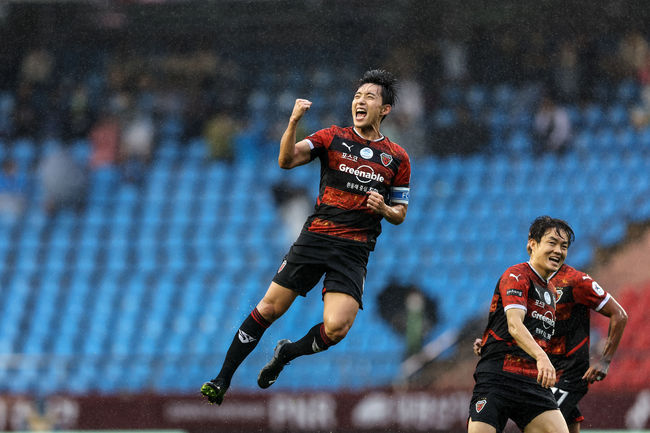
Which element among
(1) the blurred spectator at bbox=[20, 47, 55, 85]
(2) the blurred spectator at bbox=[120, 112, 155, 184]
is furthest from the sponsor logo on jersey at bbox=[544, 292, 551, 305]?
(1) the blurred spectator at bbox=[20, 47, 55, 85]

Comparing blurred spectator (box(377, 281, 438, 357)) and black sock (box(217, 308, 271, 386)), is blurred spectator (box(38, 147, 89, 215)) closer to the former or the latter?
blurred spectator (box(377, 281, 438, 357))

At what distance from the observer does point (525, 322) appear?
6.63 meters

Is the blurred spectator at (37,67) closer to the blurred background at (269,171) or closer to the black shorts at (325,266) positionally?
the blurred background at (269,171)

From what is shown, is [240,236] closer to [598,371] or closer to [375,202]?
[375,202]

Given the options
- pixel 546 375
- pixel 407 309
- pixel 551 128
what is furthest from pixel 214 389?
pixel 551 128

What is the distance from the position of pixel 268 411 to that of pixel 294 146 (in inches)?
236

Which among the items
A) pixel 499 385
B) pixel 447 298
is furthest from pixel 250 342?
pixel 447 298

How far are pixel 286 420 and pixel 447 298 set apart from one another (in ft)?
12.0

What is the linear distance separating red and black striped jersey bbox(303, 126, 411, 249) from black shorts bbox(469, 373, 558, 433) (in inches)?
57.5

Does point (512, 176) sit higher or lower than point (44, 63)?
lower

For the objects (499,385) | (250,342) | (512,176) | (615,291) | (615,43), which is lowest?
(499,385)

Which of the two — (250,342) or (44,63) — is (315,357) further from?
(44,63)

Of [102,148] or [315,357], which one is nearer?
Answer: [315,357]

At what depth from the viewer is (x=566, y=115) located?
1673 centimetres
